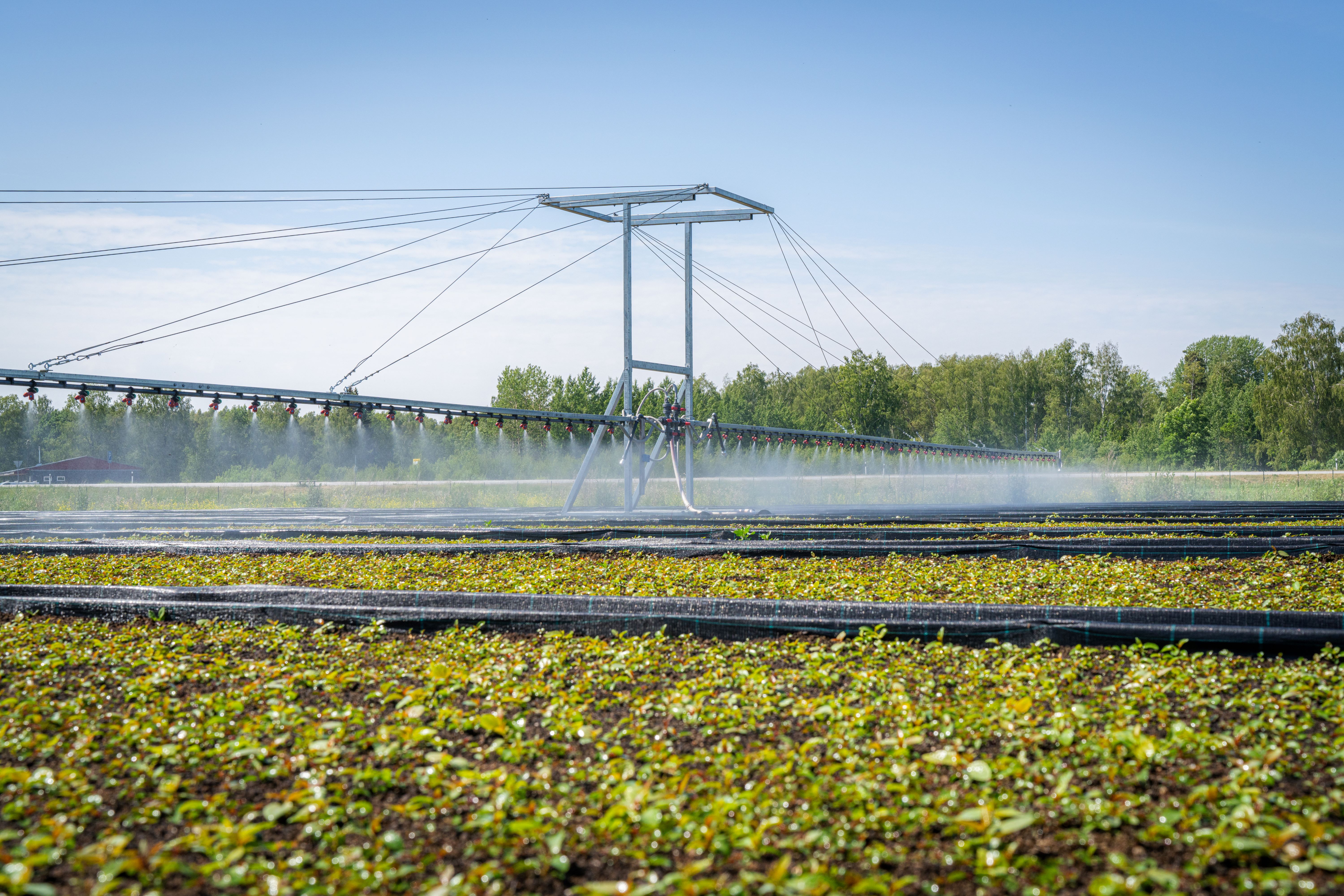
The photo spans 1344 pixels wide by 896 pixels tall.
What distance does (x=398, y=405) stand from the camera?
1656 cm

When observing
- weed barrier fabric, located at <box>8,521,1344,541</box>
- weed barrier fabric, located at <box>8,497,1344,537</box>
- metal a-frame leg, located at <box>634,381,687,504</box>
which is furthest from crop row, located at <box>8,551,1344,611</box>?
metal a-frame leg, located at <box>634,381,687,504</box>

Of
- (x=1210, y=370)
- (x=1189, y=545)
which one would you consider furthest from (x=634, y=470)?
(x=1210, y=370)

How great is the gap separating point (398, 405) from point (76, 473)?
132 feet

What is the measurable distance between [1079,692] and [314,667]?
12.6ft

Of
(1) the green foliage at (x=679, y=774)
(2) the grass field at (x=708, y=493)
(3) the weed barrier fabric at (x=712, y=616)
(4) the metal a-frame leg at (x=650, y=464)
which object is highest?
(4) the metal a-frame leg at (x=650, y=464)

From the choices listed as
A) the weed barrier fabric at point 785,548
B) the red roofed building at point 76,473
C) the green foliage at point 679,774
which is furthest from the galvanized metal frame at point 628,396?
the red roofed building at point 76,473

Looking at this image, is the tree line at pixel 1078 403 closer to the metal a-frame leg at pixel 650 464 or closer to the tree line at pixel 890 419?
the tree line at pixel 890 419

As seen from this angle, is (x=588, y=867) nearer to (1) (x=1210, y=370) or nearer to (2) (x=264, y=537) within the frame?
(2) (x=264, y=537)

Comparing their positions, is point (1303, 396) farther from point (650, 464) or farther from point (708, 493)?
point (650, 464)

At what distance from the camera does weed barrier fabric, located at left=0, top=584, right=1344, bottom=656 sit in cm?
475

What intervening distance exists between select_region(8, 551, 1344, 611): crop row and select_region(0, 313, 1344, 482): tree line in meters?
6.36

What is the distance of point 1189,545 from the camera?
30.8ft

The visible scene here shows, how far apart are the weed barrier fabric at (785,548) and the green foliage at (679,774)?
488 centimetres

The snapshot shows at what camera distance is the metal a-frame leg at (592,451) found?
19.5 m
